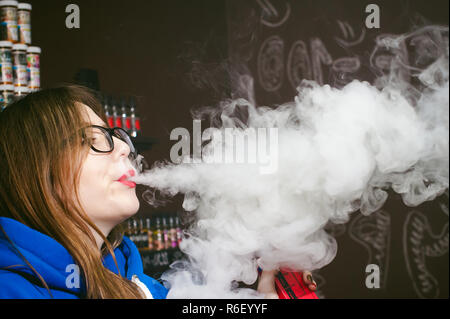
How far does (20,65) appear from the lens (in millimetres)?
2074

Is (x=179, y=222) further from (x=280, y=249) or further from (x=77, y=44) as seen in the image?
(x=280, y=249)

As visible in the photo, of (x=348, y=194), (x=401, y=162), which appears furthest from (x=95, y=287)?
(x=401, y=162)

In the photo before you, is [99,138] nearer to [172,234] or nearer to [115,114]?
[115,114]

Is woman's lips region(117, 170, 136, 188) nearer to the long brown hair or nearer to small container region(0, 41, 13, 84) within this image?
the long brown hair

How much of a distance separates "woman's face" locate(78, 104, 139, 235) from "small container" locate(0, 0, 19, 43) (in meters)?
1.06

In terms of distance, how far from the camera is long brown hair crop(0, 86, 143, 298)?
1.12 meters

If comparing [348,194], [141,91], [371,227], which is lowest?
[371,227]

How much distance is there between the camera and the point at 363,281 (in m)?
3.09

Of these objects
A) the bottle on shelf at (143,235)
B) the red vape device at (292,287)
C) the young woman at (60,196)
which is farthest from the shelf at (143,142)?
the red vape device at (292,287)

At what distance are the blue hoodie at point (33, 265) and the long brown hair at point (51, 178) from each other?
1.1 inches

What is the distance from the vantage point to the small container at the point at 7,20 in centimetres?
206

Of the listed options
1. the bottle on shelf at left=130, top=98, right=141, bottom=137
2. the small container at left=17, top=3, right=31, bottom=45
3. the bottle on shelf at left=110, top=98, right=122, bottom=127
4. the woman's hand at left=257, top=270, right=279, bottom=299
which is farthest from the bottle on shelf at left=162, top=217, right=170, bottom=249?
the woman's hand at left=257, top=270, right=279, bottom=299

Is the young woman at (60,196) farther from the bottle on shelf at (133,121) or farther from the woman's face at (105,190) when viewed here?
the bottle on shelf at (133,121)
